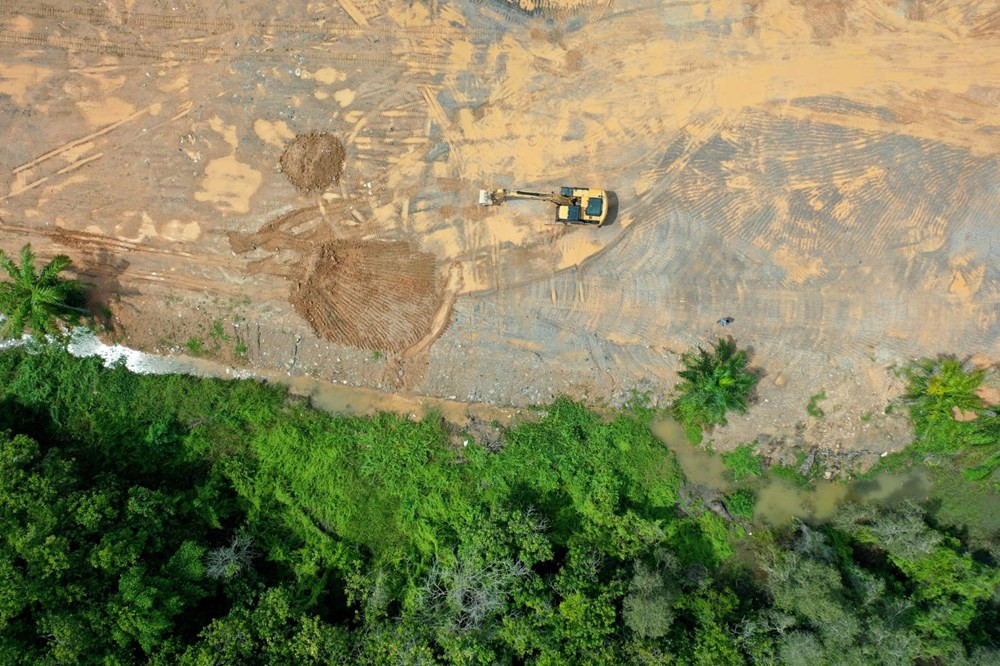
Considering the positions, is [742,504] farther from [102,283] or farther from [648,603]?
[102,283]

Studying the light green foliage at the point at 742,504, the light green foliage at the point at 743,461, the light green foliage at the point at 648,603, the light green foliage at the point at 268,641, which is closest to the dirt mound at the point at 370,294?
the light green foliage at the point at 268,641

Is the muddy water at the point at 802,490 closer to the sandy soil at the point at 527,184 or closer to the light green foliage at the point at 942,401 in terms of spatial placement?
the sandy soil at the point at 527,184

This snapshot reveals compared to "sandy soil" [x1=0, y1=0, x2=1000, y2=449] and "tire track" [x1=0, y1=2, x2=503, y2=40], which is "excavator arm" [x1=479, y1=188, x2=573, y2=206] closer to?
"sandy soil" [x1=0, y1=0, x2=1000, y2=449]

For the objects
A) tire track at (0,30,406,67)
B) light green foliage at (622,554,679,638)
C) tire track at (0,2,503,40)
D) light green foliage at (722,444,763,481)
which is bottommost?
light green foliage at (622,554,679,638)

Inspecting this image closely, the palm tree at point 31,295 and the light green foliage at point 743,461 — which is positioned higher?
the palm tree at point 31,295

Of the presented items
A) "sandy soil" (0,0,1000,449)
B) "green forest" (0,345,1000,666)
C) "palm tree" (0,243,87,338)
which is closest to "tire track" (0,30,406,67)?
"sandy soil" (0,0,1000,449)
